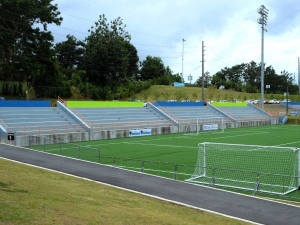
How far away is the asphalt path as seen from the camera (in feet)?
40.0

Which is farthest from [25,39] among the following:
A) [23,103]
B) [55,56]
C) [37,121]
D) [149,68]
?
[149,68]

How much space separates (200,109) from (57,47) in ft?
131

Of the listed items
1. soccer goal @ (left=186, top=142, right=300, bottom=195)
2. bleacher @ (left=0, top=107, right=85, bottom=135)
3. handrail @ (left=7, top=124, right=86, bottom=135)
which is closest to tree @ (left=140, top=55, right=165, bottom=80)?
bleacher @ (left=0, top=107, right=85, bottom=135)

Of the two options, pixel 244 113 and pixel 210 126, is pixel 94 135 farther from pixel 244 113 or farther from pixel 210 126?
pixel 244 113

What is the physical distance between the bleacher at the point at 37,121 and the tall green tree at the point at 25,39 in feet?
40.0

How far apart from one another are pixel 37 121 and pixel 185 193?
27.1 m

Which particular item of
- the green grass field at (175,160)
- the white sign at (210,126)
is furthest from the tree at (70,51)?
the green grass field at (175,160)

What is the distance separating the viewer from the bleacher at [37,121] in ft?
118

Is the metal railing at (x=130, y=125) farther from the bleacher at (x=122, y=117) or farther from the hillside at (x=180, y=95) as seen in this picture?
the hillside at (x=180, y=95)

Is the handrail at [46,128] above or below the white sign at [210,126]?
above

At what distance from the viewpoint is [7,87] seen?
5450 centimetres

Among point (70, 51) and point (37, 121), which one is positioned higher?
point (70, 51)

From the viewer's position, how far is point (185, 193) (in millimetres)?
14500

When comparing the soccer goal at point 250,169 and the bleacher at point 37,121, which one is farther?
the bleacher at point 37,121
